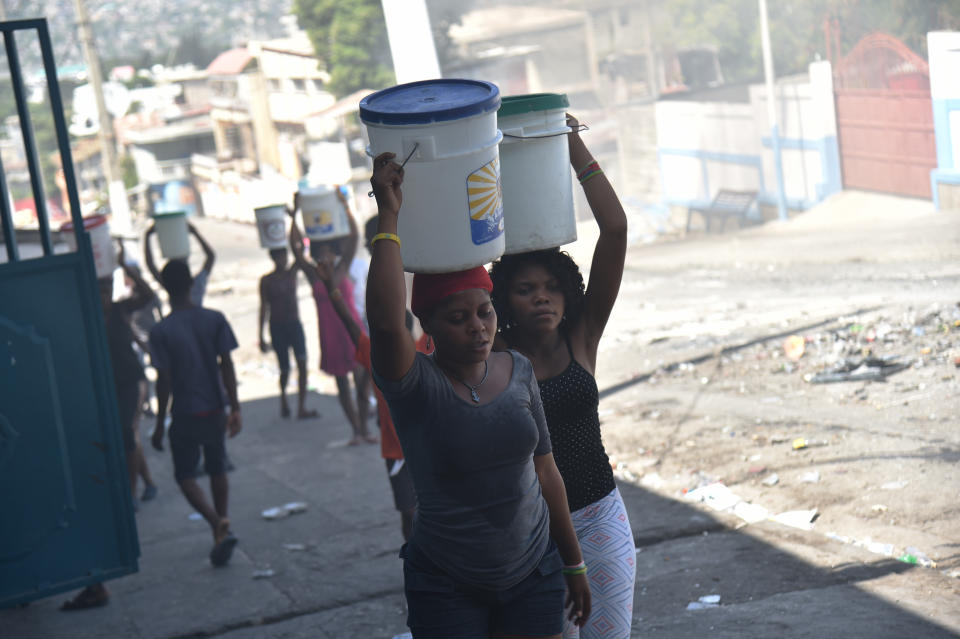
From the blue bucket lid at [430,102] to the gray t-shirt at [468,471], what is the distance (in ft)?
1.84

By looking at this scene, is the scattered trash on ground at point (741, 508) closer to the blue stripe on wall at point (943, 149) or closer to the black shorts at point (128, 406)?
the black shorts at point (128, 406)

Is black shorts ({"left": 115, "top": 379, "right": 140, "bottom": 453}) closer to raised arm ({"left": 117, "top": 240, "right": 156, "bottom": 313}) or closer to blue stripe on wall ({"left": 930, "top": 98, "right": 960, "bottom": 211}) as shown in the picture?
raised arm ({"left": 117, "top": 240, "right": 156, "bottom": 313})

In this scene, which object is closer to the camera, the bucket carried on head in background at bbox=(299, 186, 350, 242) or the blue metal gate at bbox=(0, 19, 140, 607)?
the blue metal gate at bbox=(0, 19, 140, 607)

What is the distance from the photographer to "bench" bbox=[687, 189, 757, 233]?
24.0 metres

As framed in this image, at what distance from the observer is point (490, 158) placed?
8.36 feet

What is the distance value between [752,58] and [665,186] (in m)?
4.29

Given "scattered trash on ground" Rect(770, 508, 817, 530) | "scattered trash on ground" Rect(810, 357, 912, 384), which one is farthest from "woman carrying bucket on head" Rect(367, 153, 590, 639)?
"scattered trash on ground" Rect(810, 357, 912, 384)

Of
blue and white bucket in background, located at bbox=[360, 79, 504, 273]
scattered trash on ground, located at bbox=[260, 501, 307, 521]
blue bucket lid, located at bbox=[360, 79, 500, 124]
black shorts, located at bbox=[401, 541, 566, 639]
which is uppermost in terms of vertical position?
blue bucket lid, located at bbox=[360, 79, 500, 124]

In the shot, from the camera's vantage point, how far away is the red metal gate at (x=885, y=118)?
59.3 feet

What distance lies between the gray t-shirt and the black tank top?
343 millimetres

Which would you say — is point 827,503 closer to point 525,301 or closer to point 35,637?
point 525,301

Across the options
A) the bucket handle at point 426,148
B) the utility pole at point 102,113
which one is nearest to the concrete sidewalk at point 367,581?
the bucket handle at point 426,148

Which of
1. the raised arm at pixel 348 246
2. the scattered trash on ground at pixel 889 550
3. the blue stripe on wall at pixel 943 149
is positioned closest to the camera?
the scattered trash on ground at pixel 889 550

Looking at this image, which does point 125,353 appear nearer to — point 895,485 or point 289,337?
point 289,337
